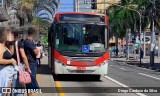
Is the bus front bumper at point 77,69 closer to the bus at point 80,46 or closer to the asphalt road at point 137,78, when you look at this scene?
the bus at point 80,46

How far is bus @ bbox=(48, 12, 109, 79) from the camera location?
66.6 ft

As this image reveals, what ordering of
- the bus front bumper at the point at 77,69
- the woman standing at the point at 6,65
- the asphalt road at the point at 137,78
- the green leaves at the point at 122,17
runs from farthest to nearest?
the green leaves at the point at 122,17, the bus front bumper at the point at 77,69, the asphalt road at the point at 137,78, the woman standing at the point at 6,65

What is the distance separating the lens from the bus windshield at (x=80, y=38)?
20.5 m

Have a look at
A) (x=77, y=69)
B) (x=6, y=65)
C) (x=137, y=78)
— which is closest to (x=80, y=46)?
(x=77, y=69)

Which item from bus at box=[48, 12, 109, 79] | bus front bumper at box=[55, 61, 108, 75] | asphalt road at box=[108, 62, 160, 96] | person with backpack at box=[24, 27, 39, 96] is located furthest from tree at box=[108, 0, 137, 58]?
person with backpack at box=[24, 27, 39, 96]

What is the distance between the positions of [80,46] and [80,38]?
1.21ft

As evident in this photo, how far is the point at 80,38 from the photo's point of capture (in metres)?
20.5

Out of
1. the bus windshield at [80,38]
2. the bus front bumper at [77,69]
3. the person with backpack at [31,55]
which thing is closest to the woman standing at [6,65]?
the person with backpack at [31,55]

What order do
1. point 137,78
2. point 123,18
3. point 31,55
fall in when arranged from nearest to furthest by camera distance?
point 31,55, point 137,78, point 123,18

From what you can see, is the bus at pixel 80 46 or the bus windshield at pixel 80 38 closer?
the bus at pixel 80 46

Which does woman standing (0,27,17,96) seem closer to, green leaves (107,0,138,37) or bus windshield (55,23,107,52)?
bus windshield (55,23,107,52)

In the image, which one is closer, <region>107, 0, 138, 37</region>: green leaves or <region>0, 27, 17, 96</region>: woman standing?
<region>0, 27, 17, 96</region>: woman standing

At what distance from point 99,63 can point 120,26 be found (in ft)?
154

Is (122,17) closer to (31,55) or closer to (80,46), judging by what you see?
(80,46)
